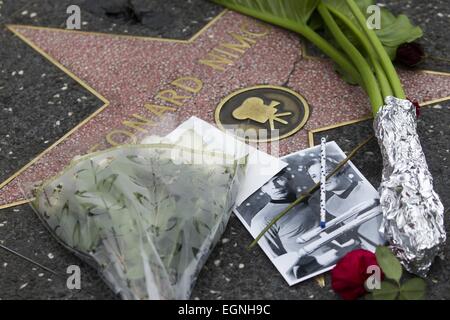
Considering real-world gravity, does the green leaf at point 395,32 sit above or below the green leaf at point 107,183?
above

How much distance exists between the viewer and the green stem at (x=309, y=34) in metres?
1.80

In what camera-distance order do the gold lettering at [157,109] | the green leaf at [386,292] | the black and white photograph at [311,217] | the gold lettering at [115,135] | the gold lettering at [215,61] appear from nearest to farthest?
the green leaf at [386,292] < the black and white photograph at [311,217] < the gold lettering at [115,135] < the gold lettering at [157,109] < the gold lettering at [215,61]

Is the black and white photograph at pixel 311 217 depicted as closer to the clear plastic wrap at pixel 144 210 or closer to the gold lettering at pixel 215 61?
Answer: the clear plastic wrap at pixel 144 210

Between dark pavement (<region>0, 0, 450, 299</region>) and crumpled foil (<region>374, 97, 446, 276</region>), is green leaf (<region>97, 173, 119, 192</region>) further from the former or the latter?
crumpled foil (<region>374, 97, 446, 276</region>)

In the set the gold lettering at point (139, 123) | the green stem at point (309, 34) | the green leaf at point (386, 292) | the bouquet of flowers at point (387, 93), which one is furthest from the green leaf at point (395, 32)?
the green leaf at point (386, 292)

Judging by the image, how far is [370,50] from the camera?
1.74m

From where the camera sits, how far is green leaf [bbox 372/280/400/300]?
132 cm

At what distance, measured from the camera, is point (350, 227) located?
1472 mm

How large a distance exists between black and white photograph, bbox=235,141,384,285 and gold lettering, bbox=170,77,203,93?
32 centimetres

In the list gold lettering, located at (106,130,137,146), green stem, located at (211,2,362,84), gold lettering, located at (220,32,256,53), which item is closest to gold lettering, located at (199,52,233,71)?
gold lettering, located at (220,32,256,53)

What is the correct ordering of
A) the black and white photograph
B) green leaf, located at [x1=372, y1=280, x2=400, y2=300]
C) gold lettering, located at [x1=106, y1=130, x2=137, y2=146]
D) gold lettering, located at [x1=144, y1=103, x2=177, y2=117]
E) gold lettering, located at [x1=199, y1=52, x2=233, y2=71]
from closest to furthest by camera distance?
green leaf, located at [x1=372, y1=280, x2=400, y2=300] → the black and white photograph → gold lettering, located at [x1=106, y1=130, x2=137, y2=146] → gold lettering, located at [x1=144, y1=103, x2=177, y2=117] → gold lettering, located at [x1=199, y1=52, x2=233, y2=71]

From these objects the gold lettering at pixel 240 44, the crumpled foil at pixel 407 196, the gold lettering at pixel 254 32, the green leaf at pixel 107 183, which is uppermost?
the crumpled foil at pixel 407 196

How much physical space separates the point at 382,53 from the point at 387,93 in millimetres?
108

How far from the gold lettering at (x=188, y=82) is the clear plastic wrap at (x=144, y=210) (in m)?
0.28
